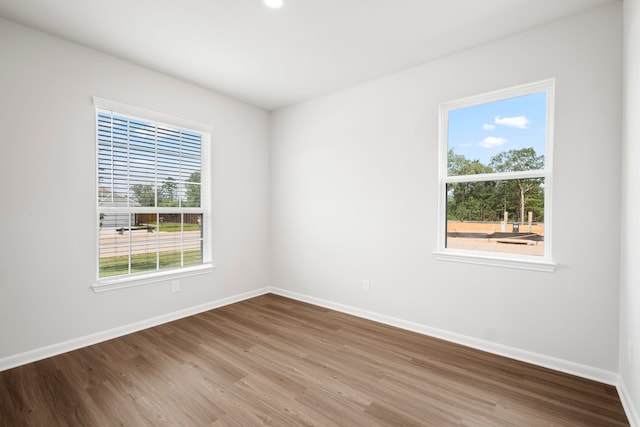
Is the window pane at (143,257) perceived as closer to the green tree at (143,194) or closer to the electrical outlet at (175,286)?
the electrical outlet at (175,286)

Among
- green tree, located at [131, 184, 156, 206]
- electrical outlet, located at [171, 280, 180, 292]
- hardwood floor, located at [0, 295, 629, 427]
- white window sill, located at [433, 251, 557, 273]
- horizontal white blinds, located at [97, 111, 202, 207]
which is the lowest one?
hardwood floor, located at [0, 295, 629, 427]

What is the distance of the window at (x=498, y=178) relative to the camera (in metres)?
2.55

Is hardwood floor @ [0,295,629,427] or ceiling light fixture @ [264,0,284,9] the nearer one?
hardwood floor @ [0,295,629,427]

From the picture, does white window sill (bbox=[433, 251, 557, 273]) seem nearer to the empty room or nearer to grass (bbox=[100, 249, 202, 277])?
the empty room

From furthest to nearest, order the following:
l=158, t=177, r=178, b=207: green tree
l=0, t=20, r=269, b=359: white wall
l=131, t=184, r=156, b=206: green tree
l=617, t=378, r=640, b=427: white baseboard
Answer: l=158, t=177, r=178, b=207: green tree < l=131, t=184, r=156, b=206: green tree < l=0, t=20, r=269, b=359: white wall < l=617, t=378, r=640, b=427: white baseboard

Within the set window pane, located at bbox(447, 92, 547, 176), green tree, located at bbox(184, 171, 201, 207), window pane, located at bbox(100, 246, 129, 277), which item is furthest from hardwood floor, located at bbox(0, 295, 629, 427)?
window pane, located at bbox(447, 92, 547, 176)

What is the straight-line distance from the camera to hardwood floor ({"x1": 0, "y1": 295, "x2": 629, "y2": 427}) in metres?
1.87

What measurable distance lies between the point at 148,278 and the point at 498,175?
3643mm

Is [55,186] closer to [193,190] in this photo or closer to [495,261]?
[193,190]

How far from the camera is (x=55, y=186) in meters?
2.66

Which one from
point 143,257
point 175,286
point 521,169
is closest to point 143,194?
point 143,257

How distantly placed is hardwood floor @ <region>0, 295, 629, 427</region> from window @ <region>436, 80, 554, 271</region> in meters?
0.93

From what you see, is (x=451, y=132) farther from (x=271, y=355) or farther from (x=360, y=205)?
(x=271, y=355)

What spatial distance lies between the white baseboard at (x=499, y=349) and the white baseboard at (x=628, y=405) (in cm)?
12
